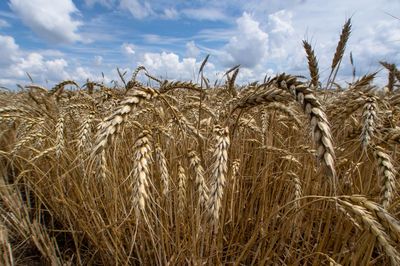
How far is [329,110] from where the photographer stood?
1917 millimetres

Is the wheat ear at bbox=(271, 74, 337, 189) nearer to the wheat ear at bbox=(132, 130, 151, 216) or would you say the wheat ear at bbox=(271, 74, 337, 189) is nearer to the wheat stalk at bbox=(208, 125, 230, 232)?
the wheat stalk at bbox=(208, 125, 230, 232)

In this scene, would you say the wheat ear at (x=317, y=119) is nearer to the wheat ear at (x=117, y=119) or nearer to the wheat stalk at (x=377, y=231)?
the wheat stalk at (x=377, y=231)

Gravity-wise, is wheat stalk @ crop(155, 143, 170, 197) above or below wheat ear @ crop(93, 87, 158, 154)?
below

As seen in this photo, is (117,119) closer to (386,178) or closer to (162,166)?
(162,166)

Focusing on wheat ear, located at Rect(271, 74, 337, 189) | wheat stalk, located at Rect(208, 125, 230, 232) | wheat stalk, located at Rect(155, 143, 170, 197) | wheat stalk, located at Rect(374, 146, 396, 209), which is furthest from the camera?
wheat stalk, located at Rect(155, 143, 170, 197)

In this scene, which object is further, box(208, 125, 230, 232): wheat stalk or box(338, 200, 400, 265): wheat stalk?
box(208, 125, 230, 232): wheat stalk

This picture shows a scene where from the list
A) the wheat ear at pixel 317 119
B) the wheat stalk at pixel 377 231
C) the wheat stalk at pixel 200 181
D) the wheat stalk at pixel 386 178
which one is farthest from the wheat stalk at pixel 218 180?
the wheat stalk at pixel 386 178

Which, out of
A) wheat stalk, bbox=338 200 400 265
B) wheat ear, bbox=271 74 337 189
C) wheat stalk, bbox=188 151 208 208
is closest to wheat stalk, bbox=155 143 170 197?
wheat stalk, bbox=188 151 208 208

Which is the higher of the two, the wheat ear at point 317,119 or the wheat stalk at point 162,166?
the wheat ear at point 317,119

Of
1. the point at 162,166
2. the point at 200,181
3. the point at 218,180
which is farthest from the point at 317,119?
the point at 162,166

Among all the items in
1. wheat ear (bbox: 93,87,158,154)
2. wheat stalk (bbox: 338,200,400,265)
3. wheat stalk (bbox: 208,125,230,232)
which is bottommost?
wheat stalk (bbox: 338,200,400,265)

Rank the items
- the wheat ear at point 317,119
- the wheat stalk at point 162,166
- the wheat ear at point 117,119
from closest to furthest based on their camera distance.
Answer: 1. the wheat ear at point 317,119
2. the wheat ear at point 117,119
3. the wheat stalk at point 162,166

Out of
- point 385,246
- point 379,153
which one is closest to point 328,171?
point 385,246

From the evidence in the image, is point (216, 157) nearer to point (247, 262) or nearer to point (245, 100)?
point (245, 100)
